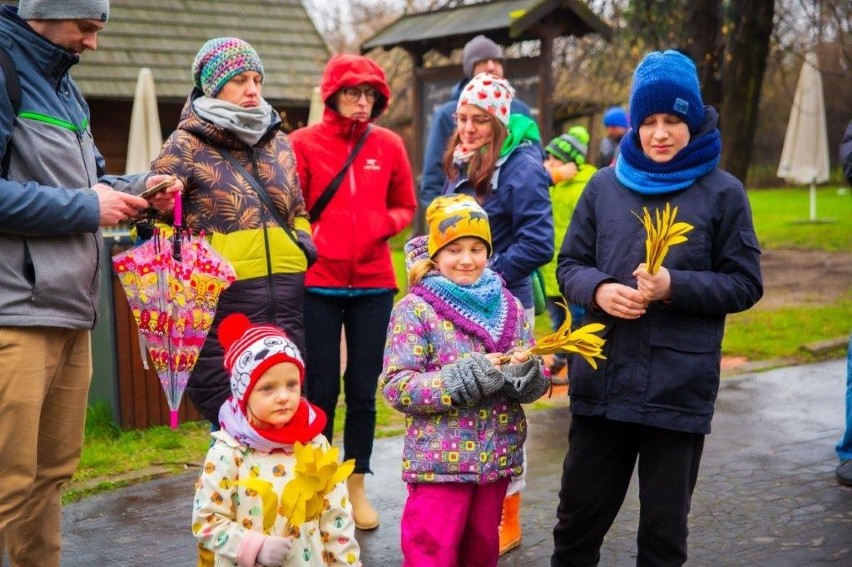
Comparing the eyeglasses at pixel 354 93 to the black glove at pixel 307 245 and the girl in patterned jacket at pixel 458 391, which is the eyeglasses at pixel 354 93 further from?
the girl in patterned jacket at pixel 458 391

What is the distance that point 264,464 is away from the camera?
3.19m

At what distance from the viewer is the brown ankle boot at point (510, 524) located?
461 cm

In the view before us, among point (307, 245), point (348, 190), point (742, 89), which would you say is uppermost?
point (742, 89)

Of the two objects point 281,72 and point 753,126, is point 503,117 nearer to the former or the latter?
point 753,126

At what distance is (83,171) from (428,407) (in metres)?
1.44

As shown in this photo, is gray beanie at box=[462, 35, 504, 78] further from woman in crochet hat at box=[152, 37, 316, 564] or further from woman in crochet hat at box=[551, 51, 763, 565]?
woman in crochet hat at box=[551, 51, 763, 565]

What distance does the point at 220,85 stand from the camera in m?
4.18

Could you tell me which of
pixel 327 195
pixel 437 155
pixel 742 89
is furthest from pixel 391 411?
pixel 742 89

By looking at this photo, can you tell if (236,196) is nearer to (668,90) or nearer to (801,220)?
(668,90)

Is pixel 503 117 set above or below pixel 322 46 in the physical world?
below

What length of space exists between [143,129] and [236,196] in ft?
18.7

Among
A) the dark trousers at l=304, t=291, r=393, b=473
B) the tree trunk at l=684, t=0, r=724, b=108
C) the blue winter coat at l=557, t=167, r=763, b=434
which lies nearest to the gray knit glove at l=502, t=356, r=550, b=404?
the blue winter coat at l=557, t=167, r=763, b=434

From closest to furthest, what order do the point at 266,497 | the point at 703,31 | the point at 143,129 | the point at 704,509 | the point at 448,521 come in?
the point at 266,497 < the point at 448,521 < the point at 704,509 < the point at 143,129 < the point at 703,31

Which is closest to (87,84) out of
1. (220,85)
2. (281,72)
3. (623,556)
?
(281,72)
